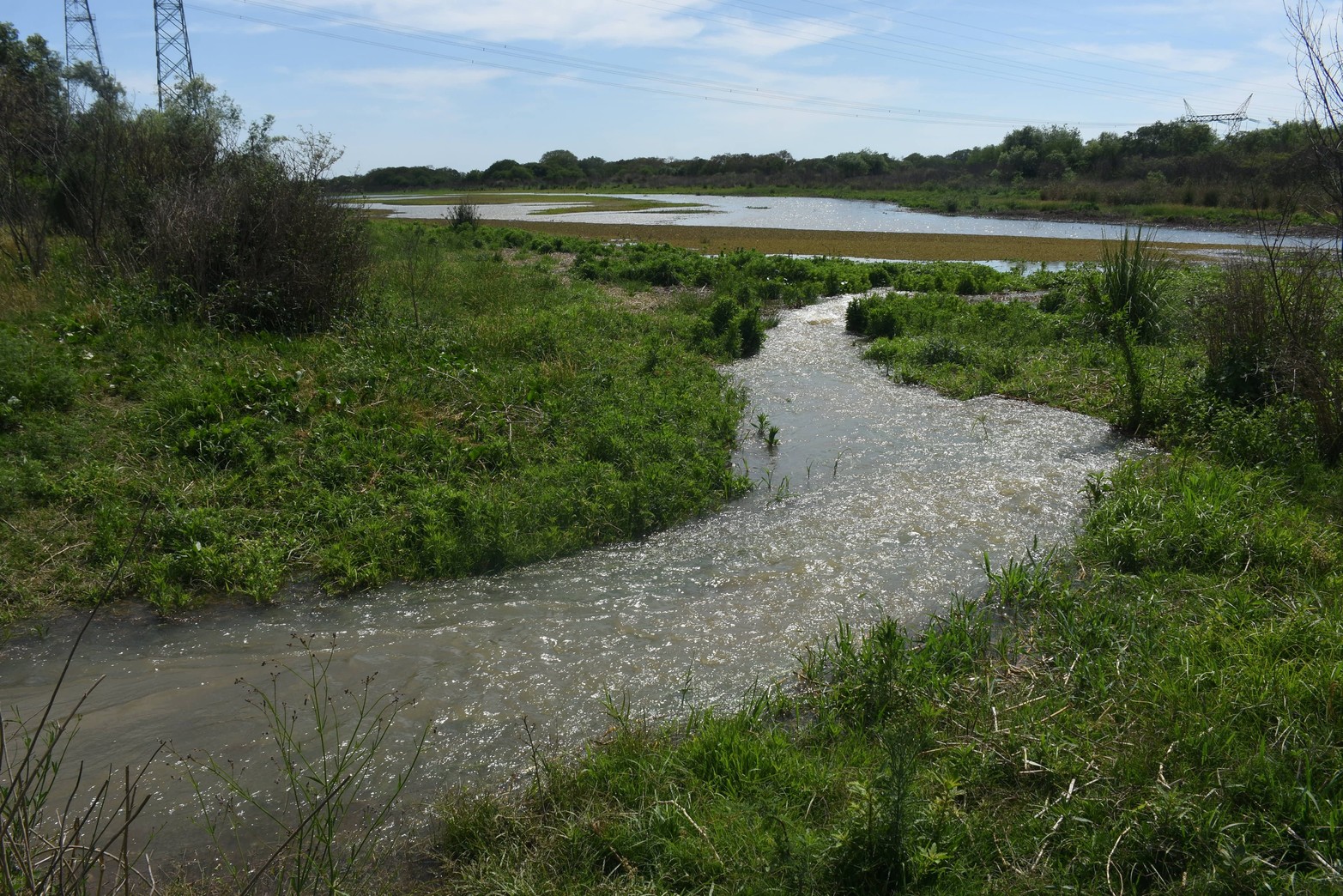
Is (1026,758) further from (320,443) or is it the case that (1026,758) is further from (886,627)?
(320,443)

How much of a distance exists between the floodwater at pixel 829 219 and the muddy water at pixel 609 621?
73.0 feet

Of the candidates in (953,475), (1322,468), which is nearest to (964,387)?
(953,475)

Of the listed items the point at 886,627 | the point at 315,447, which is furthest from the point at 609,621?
the point at 315,447

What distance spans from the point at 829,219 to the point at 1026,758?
3774 cm

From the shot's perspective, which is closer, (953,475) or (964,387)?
(953,475)

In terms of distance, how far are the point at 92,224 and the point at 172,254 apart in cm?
327

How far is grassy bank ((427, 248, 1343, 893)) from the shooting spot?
3.00 metres

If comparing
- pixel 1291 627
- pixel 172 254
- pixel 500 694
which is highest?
pixel 172 254

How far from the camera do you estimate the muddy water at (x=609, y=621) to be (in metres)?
4.27

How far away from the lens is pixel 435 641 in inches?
199

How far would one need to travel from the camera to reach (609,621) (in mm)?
5293

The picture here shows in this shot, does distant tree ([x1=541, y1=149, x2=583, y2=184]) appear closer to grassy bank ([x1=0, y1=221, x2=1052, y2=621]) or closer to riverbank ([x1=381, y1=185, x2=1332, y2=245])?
riverbank ([x1=381, y1=185, x2=1332, y2=245])

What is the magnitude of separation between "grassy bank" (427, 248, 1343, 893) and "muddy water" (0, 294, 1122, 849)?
42 centimetres

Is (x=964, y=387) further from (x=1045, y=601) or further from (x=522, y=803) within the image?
(x=522, y=803)
